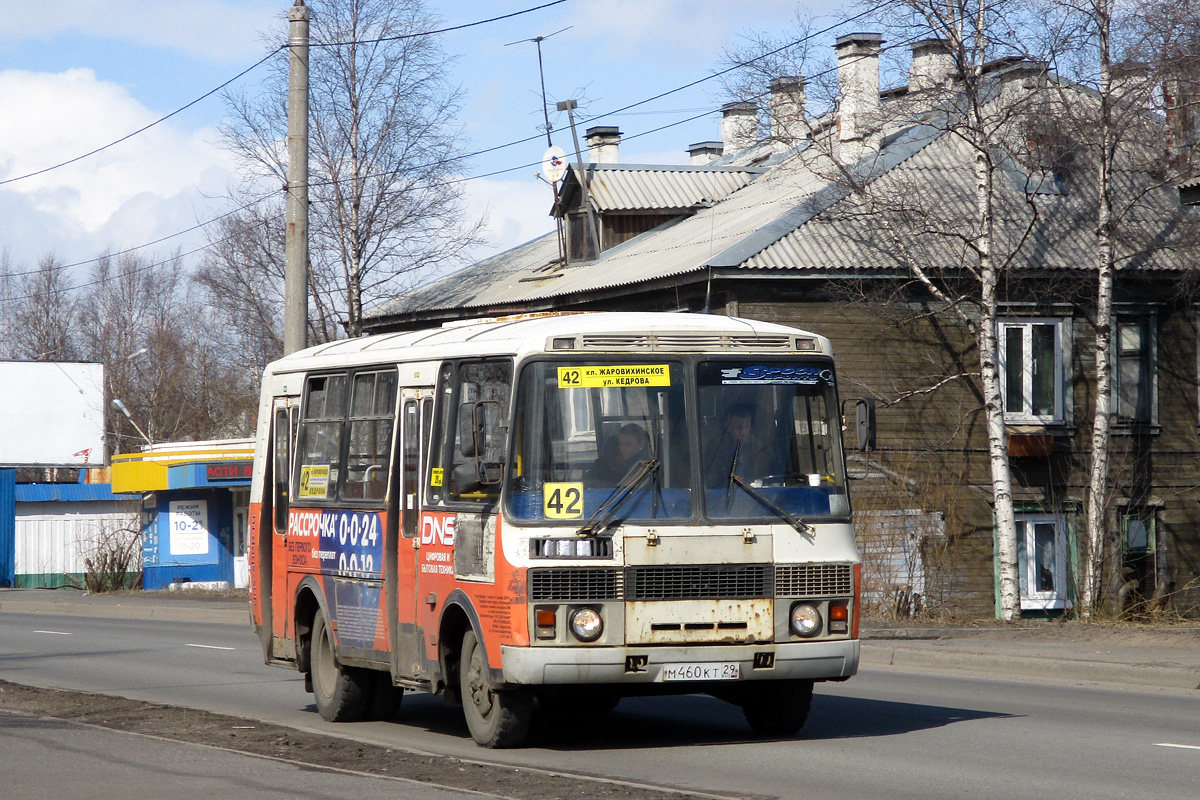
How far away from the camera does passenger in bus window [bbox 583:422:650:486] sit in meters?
9.10

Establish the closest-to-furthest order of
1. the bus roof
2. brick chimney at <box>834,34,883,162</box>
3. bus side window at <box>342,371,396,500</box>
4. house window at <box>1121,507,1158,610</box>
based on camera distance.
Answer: the bus roof
bus side window at <box>342,371,396,500</box>
brick chimney at <box>834,34,883,162</box>
house window at <box>1121,507,1158,610</box>

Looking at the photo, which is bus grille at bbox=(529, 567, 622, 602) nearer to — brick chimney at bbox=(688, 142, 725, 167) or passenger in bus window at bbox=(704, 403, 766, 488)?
passenger in bus window at bbox=(704, 403, 766, 488)

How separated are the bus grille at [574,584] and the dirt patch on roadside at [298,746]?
102 centimetres

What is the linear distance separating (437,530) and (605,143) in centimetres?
2976

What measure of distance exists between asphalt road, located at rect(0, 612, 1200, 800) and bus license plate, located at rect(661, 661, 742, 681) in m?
0.49

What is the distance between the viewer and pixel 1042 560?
25969mm

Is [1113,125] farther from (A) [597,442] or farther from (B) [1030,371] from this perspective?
(A) [597,442]

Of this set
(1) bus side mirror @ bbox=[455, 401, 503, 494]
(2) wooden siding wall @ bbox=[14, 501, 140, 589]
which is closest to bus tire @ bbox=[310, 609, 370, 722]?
(1) bus side mirror @ bbox=[455, 401, 503, 494]

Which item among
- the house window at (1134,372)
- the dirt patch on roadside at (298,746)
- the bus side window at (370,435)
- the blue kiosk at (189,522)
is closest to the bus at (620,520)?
the bus side window at (370,435)

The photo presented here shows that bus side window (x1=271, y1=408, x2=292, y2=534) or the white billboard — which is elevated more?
the white billboard

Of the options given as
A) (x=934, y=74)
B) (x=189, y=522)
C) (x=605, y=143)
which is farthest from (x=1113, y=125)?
(x=189, y=522)

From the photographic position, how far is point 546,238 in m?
39.6

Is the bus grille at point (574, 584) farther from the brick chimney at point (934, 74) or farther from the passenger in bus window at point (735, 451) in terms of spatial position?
the brick chimney at point (934, 74)

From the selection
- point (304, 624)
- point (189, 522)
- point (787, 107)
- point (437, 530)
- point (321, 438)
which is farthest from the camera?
point (189, 522)
